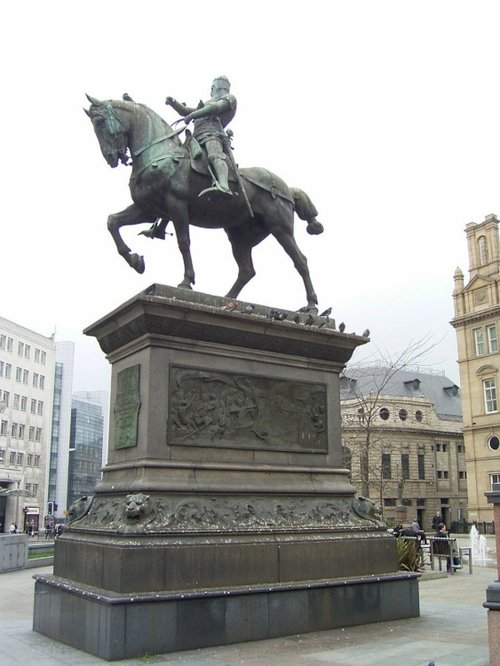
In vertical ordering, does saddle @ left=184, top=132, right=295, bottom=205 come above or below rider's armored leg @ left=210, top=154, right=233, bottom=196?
above

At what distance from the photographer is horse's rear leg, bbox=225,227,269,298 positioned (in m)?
11.6

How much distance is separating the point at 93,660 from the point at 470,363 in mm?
58300

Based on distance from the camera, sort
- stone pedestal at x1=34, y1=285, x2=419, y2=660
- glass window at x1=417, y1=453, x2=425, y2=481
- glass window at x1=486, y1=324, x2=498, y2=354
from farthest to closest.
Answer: glass window at x1=417, y1=453, x2=425, y2=481 → glass window at x1=486, y1=324, x2=498, y2=354 → stone pedestal at x1=34, y1=285, x2=419, y2=660

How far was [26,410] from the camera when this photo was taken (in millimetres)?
81750

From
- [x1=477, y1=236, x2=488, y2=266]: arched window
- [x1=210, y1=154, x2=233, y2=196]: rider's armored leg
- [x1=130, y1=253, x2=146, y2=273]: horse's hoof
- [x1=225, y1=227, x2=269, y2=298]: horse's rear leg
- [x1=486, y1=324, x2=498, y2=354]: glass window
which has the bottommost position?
[x1=130, y1=253, x2=146, y2=273]: horse's hoof

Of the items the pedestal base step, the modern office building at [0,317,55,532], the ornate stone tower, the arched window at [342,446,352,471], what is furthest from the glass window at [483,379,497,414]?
the pedestal base step

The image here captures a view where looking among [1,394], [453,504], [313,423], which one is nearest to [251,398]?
[313,423]

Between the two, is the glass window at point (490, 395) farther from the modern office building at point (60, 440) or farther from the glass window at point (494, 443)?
the modern office building at point (60, 440)

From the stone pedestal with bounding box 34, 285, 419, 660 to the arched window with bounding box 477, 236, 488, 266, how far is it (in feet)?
181

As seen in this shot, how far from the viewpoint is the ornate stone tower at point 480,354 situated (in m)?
59.0

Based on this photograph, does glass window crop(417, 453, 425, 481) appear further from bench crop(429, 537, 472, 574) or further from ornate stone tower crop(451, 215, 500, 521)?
bench crop(429, 537, 472, 574)

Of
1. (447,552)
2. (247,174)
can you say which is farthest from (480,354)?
(247,174)

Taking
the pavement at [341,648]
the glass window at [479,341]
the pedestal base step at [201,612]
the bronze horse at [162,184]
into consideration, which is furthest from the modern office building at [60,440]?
the pedestal base step at [201,612]

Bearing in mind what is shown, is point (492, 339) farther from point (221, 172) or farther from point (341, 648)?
point (341, 648)
